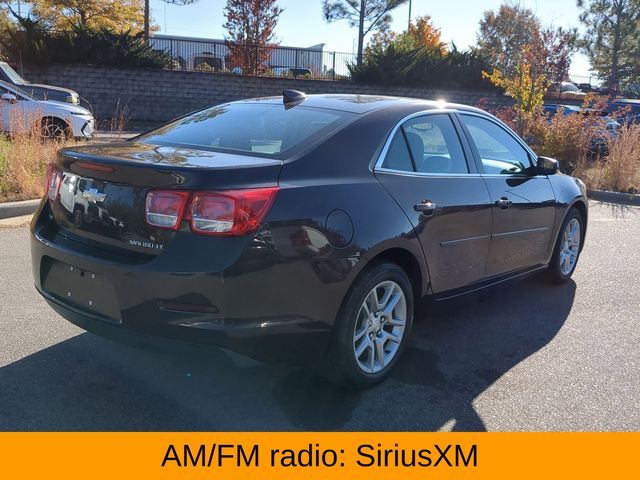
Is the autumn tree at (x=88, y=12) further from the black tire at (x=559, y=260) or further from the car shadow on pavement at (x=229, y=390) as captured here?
the car shadow on pavement at (x=229, y=390)

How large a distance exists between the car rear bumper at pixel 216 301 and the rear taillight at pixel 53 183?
41 centimetres

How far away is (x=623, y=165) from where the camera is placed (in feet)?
38.1

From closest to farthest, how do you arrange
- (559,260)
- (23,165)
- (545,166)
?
1. (545,166)
2. (559,260)
3. (23,165)

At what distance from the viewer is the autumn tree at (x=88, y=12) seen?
2830 centimetres

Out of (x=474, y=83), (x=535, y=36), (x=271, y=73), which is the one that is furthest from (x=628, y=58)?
(x=535, y=36)

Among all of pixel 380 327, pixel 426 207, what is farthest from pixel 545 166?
pixel 380 327

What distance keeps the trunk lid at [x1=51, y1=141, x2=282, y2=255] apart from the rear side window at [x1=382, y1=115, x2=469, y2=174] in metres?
0.96

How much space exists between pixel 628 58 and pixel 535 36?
25915 mm

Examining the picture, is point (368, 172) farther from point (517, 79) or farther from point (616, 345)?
point (517, 79)

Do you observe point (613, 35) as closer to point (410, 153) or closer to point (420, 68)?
point (420, 68)

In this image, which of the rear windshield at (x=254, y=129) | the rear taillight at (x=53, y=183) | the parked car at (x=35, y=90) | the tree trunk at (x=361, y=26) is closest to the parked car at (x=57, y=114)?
the parked car at (x=35, y=90)

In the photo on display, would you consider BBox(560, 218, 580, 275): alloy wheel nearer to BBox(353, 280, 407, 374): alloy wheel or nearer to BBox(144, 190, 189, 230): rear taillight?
BBox(353, 280, 407, 374): alloy wheel

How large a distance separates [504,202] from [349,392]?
1904 millimetres

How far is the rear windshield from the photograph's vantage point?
3.38m
